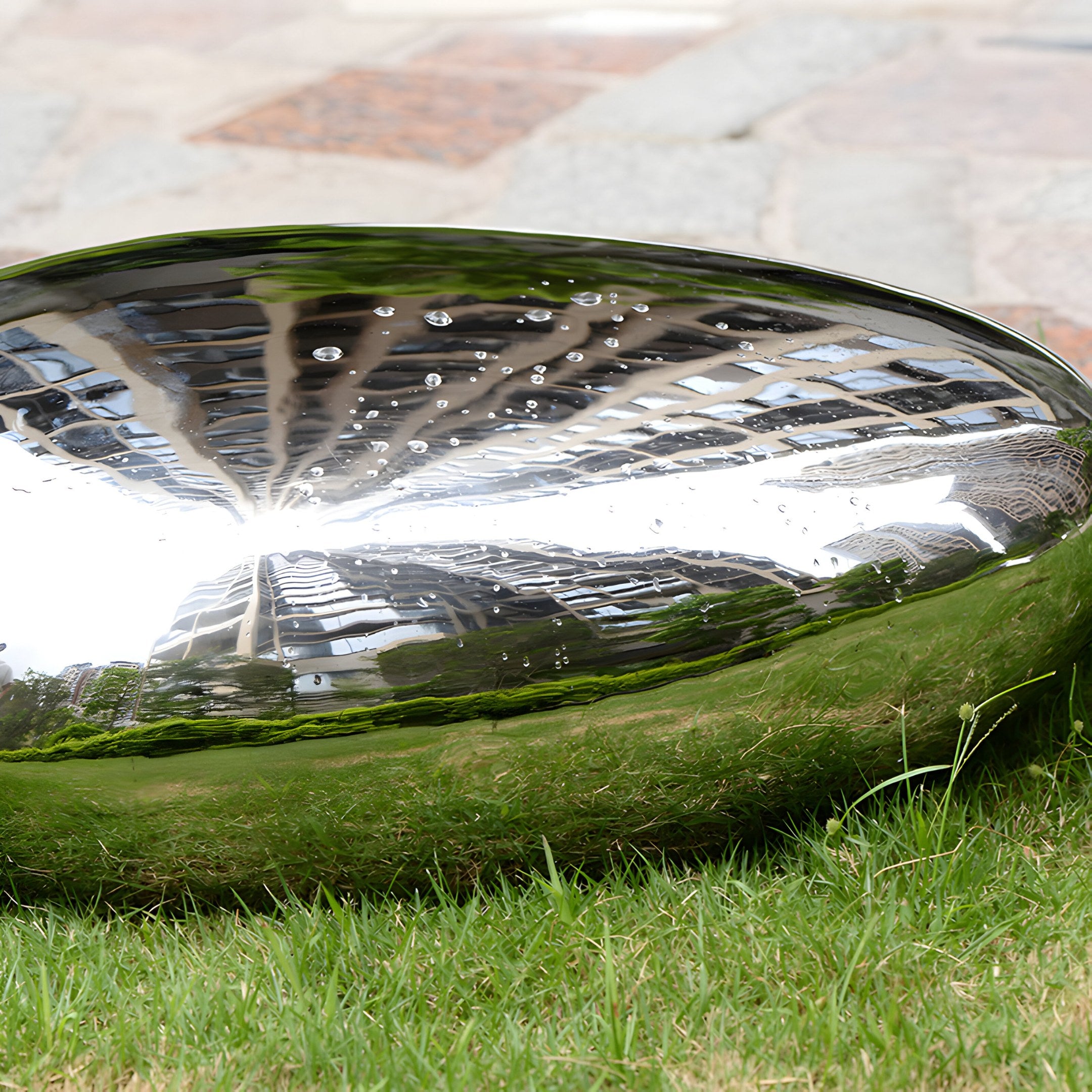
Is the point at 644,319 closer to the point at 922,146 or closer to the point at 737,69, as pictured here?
the point at 922,146

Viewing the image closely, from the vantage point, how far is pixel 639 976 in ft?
4.29

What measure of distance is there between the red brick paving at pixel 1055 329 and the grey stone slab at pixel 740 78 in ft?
5.00

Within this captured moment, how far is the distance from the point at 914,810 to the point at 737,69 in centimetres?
398

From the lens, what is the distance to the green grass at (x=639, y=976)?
1.19 meters

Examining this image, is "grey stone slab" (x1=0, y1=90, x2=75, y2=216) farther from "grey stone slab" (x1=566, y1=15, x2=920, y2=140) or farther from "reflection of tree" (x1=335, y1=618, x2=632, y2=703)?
"reflection of tree" (x1=335, y1=618, x2=632, y2=703)

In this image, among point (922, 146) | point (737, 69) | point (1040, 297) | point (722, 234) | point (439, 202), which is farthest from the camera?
point (737, 69)

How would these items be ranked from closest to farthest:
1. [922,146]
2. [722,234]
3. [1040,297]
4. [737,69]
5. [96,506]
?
[96,506] < [1040,297] < [722,234] < [922,146] < [737,69]

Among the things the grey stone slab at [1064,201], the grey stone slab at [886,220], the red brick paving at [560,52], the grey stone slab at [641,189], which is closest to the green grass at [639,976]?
the grey stone slab at [886,220]

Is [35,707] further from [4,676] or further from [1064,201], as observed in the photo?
[1064,201]

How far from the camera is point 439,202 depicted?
3.74 meters

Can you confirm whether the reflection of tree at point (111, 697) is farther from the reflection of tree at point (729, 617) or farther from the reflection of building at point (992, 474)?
the reflection of building at point (992, 474)

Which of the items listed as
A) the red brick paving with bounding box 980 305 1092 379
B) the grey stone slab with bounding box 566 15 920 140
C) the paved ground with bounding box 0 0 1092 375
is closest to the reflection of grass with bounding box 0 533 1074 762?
the red brick paving with bounding box 980 305 1092 379

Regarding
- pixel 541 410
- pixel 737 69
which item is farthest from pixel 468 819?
pixel 737 69

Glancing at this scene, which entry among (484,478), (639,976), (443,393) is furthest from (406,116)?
(639,976)
